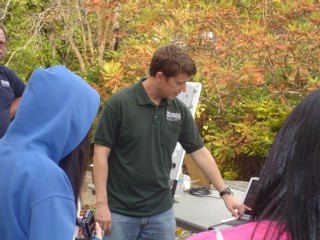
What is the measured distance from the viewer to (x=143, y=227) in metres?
2.67

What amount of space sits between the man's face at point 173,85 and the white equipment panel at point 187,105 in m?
0.42

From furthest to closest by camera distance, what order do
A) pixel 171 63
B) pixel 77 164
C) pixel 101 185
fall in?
1. pixel 171 63
2. pixel 101 185
3. pixel 77 164

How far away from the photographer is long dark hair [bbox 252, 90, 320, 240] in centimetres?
89

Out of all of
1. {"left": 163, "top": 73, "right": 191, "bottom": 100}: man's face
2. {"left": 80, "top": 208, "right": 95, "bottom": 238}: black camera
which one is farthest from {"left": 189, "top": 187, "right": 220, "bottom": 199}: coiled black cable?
{"left": 80, "top": 208, "right": 95, "bottom": 238}: black camera

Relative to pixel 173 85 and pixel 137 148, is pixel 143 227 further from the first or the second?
pixel 173 85

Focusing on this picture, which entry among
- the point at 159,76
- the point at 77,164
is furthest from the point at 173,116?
the point at 77,164

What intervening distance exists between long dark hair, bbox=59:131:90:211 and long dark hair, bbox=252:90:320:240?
724mm

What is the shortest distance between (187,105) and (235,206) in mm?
831

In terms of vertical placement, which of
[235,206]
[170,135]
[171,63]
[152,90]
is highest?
[171,63]

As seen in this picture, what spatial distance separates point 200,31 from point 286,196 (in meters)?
4.47

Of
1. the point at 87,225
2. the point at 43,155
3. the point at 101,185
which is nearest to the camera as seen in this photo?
the point at 43,155

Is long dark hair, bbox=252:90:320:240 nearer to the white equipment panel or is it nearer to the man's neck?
the man's neck

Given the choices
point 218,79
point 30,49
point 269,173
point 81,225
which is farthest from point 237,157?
point 269,173

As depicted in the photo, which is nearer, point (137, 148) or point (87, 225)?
point (87, 225)
